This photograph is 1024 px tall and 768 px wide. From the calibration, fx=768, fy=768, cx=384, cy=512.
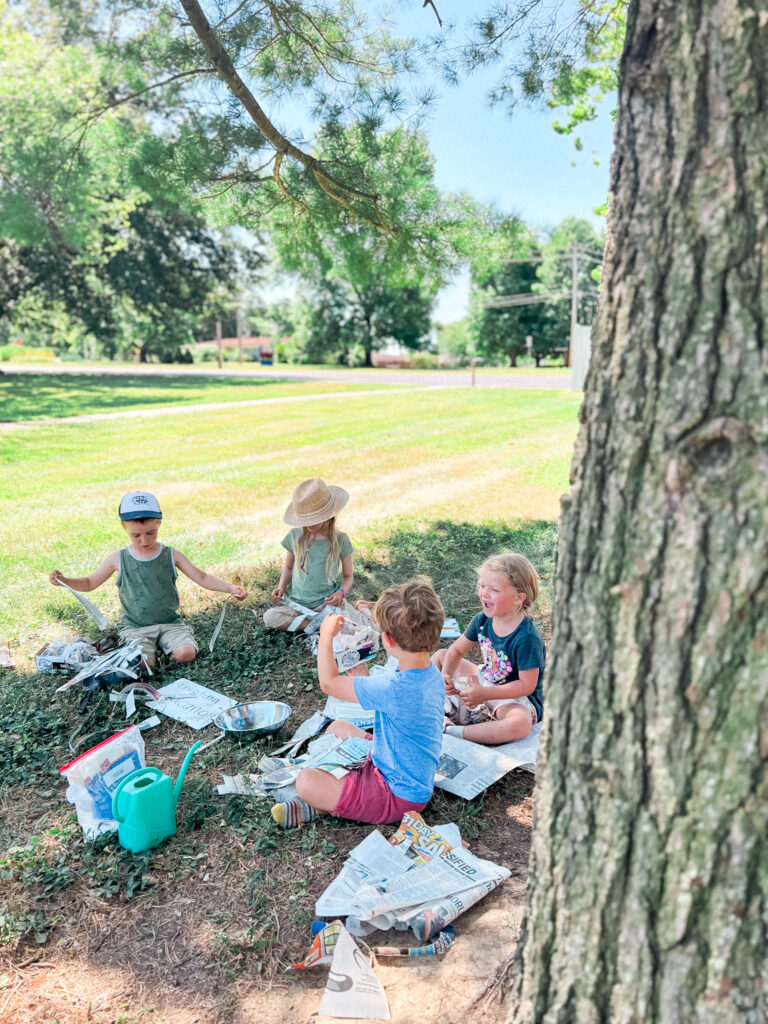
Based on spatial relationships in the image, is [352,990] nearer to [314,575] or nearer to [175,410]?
[314,575]

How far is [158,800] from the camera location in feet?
8.39

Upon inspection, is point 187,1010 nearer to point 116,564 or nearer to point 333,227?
point 116,564

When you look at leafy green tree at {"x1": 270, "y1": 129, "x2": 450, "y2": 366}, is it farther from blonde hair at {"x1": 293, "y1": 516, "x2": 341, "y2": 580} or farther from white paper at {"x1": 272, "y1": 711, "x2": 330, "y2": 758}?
white paper at {"x1": 272, "y1": 711, "x2": 330, "y2": 758}

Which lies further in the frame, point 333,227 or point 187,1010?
point 333,227

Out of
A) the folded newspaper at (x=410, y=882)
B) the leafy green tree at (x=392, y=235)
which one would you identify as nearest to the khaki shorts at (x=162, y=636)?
the folded newspaper at (x=410, y=882)

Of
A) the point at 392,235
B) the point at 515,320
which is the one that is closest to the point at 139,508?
the point at 392,235

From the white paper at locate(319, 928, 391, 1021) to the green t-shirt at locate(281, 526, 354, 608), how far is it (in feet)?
7.96

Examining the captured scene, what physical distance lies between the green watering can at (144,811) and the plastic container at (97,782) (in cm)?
12

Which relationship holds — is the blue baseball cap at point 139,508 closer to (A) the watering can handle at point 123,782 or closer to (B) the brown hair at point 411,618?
(A) the watering can handle at point 123,782

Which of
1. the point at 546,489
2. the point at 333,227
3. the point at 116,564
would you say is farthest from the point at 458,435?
the point at 116,564

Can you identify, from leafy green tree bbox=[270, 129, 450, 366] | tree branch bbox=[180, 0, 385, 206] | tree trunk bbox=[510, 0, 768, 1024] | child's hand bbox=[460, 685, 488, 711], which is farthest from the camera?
leafy green tree bbox=[270, 129, 450, 366]

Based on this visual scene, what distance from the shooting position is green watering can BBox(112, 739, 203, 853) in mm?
2527

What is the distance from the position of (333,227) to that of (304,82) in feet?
3.27

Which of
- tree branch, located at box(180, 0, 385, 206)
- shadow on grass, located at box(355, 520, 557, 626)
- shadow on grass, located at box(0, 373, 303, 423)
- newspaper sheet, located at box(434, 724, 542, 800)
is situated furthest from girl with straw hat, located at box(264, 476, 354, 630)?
shadow on grass, located at box(0, 373, 303, 423)
